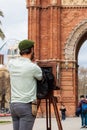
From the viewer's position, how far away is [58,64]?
1719 inches

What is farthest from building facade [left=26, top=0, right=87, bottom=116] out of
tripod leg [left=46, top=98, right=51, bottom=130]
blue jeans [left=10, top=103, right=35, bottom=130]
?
blue jeans [left=10, top=103, right=35, bottom=130]

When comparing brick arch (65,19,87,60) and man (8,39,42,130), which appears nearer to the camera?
→ man (8,39,42,130)

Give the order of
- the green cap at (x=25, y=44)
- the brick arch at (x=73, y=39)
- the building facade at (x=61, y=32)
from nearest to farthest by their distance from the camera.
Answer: the green cap at (x=25, y=44) → the building facade at (x=61, y=32) → the brick arch at (x=73, y=39)

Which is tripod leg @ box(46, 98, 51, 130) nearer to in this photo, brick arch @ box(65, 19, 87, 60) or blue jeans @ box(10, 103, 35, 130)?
blue jeans @ box(10, 103, 35, 130)

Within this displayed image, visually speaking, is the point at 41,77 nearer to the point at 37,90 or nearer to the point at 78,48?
the point at 37,90

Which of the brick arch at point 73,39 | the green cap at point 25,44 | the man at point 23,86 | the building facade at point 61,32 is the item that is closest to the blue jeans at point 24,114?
the man at point 23,86

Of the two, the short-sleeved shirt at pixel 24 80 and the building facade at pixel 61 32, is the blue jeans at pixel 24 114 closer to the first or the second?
the short-sleeved shirt at pixel 24 80

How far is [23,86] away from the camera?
6617 millimetres

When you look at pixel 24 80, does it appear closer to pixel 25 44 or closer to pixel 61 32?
pixel 25 44

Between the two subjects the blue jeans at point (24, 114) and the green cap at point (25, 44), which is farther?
the green cap at point (25, 44)

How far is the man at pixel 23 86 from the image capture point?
257 inches

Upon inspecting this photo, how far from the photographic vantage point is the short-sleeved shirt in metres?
6.59

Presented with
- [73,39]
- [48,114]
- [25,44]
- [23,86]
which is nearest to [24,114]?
[23,86]

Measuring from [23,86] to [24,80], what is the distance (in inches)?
3.1
